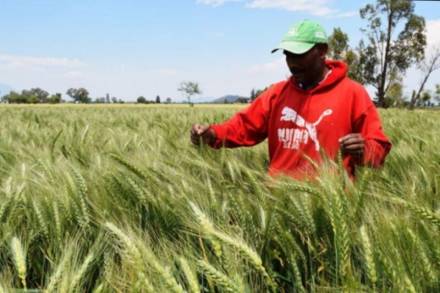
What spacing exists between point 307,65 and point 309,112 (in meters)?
0.22

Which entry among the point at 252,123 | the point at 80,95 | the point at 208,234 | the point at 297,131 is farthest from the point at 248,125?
the point at 80,95

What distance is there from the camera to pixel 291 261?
1045 mm

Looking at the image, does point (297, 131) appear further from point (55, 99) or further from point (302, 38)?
point (55, 99)

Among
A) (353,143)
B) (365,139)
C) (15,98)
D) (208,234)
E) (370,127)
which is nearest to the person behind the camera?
(208,234)

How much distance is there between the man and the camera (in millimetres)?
2361

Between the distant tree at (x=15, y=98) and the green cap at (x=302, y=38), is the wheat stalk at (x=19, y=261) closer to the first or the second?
the green cap at (x=302, y=38)

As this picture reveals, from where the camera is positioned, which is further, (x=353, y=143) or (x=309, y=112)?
(x=309, y=112)

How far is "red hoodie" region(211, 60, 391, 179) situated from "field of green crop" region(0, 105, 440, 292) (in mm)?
753

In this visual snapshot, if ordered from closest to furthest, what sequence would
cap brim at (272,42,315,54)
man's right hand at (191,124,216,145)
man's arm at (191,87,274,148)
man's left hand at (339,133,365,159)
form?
man's left hand at (339,133,365,159) → cap brim at (272,42,315,54) → man's right hand at (191,124,216,145) → man's arm at (191,87,274,148)

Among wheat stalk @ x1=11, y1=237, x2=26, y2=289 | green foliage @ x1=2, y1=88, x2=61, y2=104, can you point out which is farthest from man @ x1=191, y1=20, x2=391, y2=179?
green foliage @ x1=2, y1=88, x2=61, y2=104

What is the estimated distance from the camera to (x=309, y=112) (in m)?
2.46

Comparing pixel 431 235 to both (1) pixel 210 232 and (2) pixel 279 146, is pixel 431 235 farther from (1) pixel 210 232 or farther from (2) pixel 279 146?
(2) pixel 279 146

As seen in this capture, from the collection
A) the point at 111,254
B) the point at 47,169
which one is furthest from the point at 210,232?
the point at 47,169

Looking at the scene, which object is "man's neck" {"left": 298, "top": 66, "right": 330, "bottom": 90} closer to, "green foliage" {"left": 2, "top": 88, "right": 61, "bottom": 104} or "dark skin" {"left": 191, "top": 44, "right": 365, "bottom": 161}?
"dark skin" {"left": 191, "top": 44, "right": 365, "bottom": 161}
